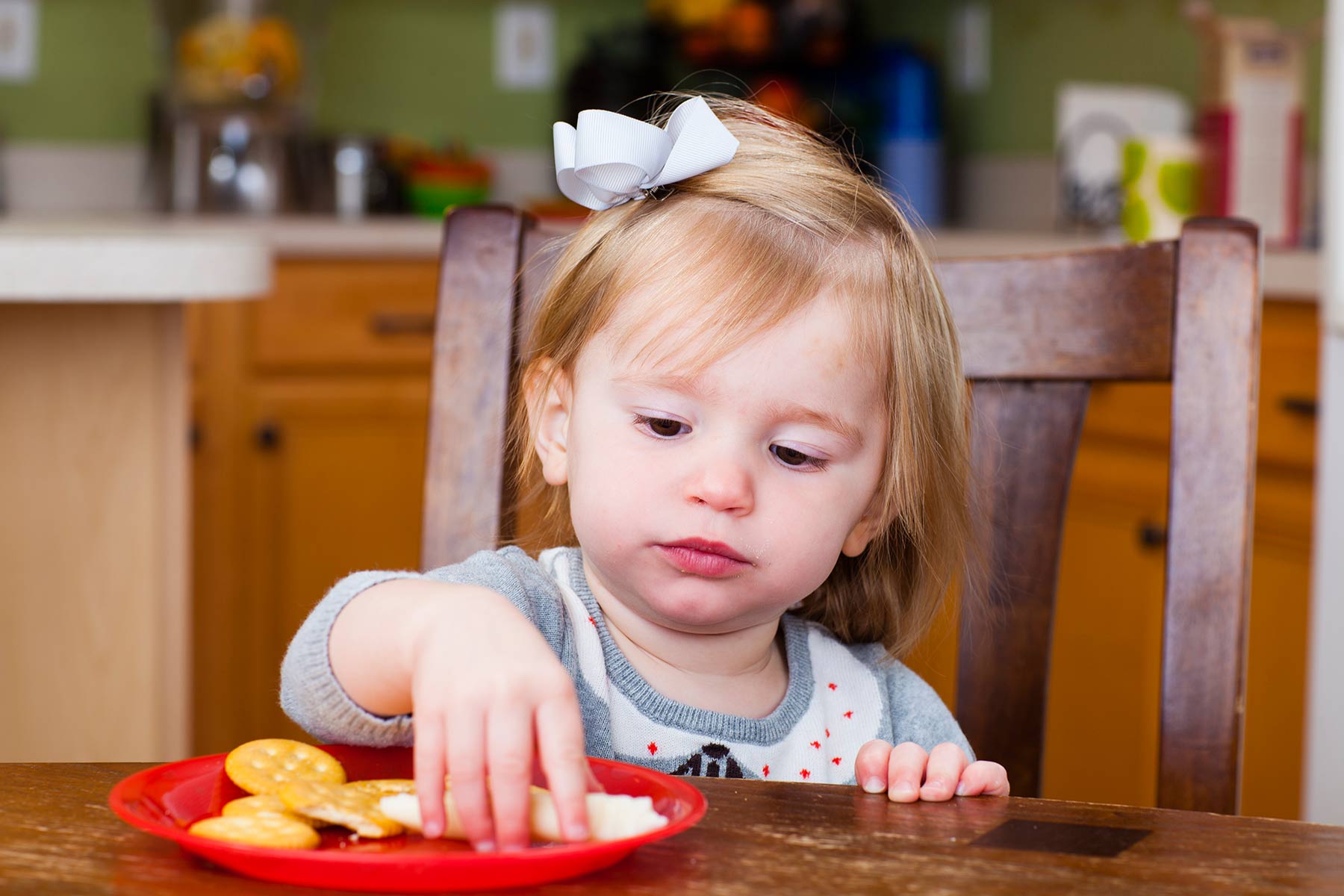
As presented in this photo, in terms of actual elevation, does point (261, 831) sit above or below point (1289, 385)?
below

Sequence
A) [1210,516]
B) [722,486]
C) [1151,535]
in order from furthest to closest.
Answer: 1. [1151,535]
2. [1210,516]
3. [722,486]

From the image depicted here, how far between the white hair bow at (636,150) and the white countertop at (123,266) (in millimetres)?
475

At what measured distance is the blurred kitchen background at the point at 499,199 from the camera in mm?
1732

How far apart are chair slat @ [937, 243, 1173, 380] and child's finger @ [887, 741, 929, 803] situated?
314 mm

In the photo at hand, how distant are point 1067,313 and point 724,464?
30cm

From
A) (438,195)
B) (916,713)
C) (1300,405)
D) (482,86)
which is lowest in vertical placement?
(916,713)

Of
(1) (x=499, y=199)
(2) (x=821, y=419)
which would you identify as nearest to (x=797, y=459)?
(2) (x=821, y=419)

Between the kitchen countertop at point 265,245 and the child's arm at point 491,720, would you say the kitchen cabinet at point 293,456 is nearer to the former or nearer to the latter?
the kitchen countertop at point 265,245

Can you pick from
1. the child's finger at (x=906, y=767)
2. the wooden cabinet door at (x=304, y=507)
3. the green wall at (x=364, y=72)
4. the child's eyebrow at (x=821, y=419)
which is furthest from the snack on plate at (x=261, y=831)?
the green wall at (x=364, y=72)

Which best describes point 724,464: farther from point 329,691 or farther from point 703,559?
point 329,691

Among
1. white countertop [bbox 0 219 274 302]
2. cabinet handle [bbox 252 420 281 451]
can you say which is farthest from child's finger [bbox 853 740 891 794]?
cabinet handle [bbox 252 420 281 451]

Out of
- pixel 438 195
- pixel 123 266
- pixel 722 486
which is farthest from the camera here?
pixel 438 195

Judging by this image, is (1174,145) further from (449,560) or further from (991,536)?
(449,560)

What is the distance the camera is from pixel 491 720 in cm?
50
